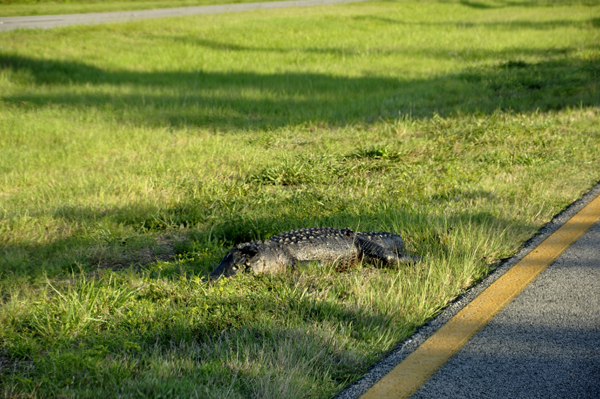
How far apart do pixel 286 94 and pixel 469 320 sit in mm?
8565

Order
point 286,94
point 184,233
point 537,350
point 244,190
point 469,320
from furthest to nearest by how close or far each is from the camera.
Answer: point 286,94
point 244,190
point 184,233
point 469,320
point 537,350

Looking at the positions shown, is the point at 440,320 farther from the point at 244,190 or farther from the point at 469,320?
the point at 244,190

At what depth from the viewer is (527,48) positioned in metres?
16.9

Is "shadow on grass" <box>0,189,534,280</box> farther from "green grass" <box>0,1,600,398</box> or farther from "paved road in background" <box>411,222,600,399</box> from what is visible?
"paved road in background" <box>411,222,600,399</box>

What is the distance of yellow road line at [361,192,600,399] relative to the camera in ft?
9.34

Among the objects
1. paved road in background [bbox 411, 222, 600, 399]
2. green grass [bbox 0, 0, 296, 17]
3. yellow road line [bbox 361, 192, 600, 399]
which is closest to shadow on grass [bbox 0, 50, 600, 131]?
yellow road line [bbox 361, 192, 600, 399]

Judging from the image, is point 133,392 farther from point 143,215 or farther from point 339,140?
point 339,140

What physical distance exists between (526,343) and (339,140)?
18.3 ft

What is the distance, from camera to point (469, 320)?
349 centimetres

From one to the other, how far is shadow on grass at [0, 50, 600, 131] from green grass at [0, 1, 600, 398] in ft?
0.23

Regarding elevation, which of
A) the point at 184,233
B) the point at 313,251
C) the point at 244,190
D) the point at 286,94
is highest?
the point at 286,94

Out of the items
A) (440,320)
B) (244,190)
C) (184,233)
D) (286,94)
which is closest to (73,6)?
(286,94)

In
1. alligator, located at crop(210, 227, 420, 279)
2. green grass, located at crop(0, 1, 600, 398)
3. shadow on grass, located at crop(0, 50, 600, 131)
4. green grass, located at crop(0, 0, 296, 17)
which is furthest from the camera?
green grass, located at crop(0, 0, 296, 17)

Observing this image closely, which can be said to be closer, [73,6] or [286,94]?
[286,94]
